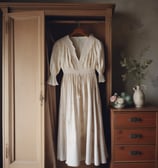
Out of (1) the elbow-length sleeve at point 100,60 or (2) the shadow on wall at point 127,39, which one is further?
(2) the shadow on wall at point 127,39

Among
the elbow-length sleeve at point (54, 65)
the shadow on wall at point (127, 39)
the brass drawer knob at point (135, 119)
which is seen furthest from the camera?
the shadow on wall at point (127, 39)

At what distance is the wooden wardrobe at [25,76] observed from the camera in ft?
8.90

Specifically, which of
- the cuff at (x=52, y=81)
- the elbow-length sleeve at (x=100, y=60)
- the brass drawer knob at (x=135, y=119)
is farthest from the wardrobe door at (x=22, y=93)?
the brass drawer knob at (x=135, y=119)

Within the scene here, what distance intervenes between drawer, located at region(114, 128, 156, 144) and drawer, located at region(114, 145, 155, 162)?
5 centimetres

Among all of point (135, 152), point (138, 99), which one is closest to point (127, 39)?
point (138, 99)

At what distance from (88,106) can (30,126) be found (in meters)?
0.61

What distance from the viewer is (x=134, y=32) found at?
3.23 metres

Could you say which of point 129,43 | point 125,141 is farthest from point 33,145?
point 129,43

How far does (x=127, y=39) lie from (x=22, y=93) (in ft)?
4.45

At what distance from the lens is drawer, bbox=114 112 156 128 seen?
268 cm

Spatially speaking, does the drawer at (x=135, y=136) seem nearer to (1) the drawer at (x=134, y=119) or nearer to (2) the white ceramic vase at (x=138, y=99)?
(1) the drawer at (x=134, y=119)

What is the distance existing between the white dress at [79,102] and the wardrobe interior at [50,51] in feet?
0.30

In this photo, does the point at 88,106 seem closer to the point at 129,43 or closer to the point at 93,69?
the point at 93,69

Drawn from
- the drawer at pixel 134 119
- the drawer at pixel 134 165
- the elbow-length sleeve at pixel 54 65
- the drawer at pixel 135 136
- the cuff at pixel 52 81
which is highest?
the elbow-length sleeve at pixel 54 65
